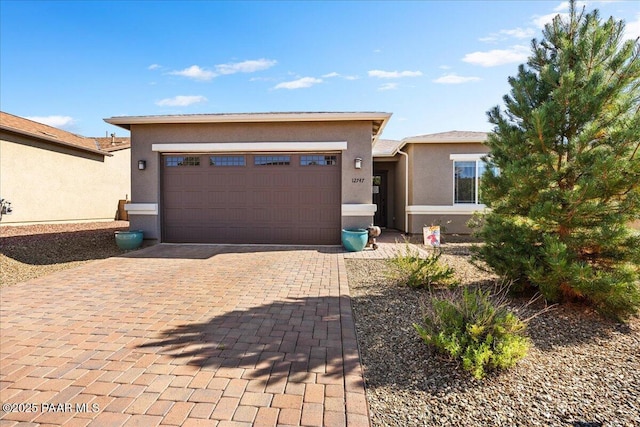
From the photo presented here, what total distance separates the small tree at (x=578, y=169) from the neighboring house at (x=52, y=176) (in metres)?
15.9

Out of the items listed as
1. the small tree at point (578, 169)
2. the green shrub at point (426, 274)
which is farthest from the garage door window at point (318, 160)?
the small tree at point (578, 169)

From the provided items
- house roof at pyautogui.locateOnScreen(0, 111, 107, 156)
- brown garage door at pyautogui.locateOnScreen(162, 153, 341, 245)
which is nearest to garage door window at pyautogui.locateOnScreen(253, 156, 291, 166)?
brown garage door at pyautogui.locateOnScreen(162, 153, 341, 245)

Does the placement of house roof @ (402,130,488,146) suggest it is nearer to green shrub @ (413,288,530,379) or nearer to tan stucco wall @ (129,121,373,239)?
tan stucco wall @ (129,121,373,239)

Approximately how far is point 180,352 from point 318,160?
288 inches

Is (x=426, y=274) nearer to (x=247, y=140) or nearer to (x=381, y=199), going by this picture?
(x=247, y=140)

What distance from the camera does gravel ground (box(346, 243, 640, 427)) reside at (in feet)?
7.12

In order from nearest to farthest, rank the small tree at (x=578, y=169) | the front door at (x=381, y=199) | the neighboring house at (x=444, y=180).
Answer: the small tree at (x=578, y=169)
the neighboring house at (x=444, y=180)
the front door at (x=381, y=199)

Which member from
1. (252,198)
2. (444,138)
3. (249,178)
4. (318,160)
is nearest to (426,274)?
(318,160)

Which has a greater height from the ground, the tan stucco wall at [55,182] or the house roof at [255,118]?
the house roof at [255,118]

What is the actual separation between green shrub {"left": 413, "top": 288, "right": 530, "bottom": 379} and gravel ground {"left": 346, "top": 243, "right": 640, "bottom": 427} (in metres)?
0.12

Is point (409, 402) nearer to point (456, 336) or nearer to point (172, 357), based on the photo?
point (456, 336)

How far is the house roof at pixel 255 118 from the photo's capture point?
356 inches

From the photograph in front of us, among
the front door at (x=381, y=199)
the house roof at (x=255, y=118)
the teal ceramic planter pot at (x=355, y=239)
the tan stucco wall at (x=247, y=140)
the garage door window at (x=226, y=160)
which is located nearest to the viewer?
the teal ceramic planter pot at (x=355, y=239)

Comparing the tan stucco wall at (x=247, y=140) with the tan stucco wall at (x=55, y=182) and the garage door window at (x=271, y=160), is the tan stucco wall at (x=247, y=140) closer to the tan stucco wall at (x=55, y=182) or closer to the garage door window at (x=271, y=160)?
the garage door window at (x=271, y=160)
